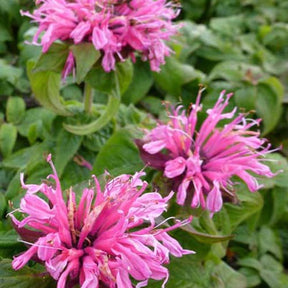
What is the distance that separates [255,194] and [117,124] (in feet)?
1.09

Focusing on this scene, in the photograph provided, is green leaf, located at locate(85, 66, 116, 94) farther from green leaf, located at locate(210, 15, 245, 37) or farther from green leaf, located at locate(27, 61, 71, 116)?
green leaf, located at locate(210, 15, 245, 37)

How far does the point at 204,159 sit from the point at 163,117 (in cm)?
35

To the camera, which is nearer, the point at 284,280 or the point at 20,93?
the point at 284,280

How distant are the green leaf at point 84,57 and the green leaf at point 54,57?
2.3 inches

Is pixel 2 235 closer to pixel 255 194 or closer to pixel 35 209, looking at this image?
pixel 35 209

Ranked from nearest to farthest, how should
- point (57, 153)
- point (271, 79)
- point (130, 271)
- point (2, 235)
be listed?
point (130, 271), point (2, 235), point (57, 153), point (271, 79)

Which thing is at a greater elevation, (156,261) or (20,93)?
(156,261)

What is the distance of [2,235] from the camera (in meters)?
0.70

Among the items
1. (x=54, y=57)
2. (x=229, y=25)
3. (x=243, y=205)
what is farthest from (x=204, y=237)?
(x=229, y=25)

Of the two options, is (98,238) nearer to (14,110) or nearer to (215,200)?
(215,200)

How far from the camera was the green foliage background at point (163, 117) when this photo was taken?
2.83 ft

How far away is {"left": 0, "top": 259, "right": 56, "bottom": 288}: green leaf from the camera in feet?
1.94

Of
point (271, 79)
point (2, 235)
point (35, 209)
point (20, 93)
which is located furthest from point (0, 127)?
point (271, 79)

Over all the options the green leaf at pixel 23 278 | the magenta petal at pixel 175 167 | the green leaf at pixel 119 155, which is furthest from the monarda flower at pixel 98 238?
the green leaf at pixel 119 155
